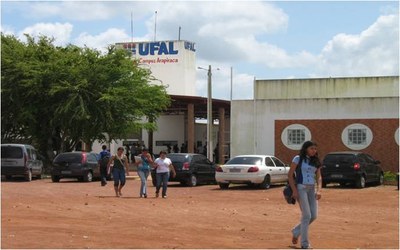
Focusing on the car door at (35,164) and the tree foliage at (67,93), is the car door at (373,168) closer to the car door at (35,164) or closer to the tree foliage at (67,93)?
the car door at (35,164)

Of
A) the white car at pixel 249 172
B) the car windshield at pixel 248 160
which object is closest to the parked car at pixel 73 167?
the white car at pixel 249 172

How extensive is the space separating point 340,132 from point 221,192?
15.0m

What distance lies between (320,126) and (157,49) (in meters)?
36.0

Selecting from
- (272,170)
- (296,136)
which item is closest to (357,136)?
(296,136)

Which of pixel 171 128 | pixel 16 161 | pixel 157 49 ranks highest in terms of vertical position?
pixel 157 49

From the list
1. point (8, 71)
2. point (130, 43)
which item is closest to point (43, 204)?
point (8, 71)

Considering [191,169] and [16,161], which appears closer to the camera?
[191,169]

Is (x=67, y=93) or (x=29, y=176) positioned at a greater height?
(x=67, y=93)

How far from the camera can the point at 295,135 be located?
39.6m

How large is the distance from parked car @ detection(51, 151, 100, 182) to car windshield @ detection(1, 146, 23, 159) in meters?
1.59

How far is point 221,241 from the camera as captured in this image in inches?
463

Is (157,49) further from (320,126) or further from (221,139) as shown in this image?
(320,126)

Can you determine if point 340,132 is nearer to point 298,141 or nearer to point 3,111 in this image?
point 298,141

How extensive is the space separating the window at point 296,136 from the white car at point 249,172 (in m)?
11.6
